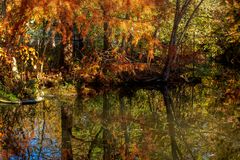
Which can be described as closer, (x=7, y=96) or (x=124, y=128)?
(x=124, y=128)

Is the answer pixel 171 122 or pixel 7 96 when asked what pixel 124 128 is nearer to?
pixel 171 122

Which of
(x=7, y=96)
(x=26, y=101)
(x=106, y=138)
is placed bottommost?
(x=106, y=138)

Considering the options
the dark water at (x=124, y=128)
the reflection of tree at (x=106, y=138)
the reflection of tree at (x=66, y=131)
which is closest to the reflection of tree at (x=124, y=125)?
the dark water at (x=124, y=128)

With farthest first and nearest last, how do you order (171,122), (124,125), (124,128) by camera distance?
(171,122)
(124,125)
(124,128)

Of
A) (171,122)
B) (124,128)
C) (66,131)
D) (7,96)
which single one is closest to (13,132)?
(66,131)

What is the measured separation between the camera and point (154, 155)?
25.6ft

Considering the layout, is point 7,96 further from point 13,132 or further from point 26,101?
point 13,132

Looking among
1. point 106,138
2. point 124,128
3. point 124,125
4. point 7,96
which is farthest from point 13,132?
point 7,96

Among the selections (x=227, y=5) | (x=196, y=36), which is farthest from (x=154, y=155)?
(x=227, y=5)

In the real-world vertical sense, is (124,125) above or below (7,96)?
Answer: below

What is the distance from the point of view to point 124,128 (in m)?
10.2

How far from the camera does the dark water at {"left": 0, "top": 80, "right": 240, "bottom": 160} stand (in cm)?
798

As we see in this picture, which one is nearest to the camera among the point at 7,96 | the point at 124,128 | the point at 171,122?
the point at 124,128

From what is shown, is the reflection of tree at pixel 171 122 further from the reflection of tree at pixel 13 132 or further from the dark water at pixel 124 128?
the reflection of tree at pixel 13 132
